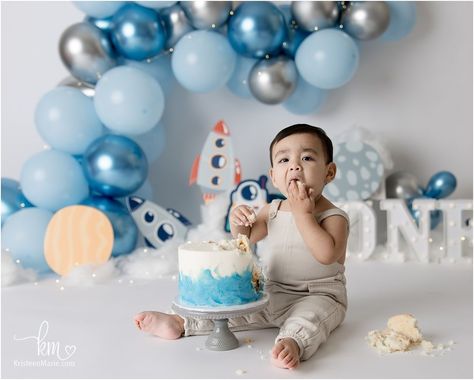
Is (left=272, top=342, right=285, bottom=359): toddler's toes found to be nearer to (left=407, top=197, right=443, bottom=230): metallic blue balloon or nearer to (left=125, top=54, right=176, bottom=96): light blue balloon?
(left=407, top=197, right=443, bottom=230): metallic blue balloon

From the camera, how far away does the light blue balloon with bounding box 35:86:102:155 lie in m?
2.75

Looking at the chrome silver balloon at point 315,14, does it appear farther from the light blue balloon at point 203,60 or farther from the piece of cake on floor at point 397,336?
the piece of cake on floor at point 397,336

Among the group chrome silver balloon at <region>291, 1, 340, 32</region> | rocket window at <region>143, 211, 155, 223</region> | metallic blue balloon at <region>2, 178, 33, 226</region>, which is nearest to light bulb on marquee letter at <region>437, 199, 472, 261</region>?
chrome silver balloon at <region>291, 1, 340, 32</region>

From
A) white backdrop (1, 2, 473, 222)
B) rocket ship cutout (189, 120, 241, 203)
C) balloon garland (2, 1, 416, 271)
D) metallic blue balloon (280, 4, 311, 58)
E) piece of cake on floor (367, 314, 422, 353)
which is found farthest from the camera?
white backdrop (1, 2, 473, 222)

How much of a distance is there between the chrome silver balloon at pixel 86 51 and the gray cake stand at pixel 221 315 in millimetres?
1514

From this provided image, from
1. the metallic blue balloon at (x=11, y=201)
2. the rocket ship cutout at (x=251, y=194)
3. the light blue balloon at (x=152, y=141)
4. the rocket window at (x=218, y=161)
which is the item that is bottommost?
the rocket ship cutout at (x=251, y=194)

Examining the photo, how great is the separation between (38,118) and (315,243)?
1.61m

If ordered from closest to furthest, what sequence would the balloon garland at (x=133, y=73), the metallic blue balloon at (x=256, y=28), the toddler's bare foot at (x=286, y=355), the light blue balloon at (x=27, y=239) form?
the toddler's bare foot at (x=286, y=355), the light blue balloon at (x=27, y=239), the balloon garland at (x=133, y=73), the metallic blue balloon at (x=256, y=28)

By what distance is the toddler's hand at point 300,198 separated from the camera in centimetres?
172

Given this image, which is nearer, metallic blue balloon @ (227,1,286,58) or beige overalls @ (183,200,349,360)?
beige overalls @ (183,200,349,360)

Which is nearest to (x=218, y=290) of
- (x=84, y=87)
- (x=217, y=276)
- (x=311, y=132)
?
(x=217, y=276)

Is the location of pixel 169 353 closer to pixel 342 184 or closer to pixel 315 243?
pixel 315 243

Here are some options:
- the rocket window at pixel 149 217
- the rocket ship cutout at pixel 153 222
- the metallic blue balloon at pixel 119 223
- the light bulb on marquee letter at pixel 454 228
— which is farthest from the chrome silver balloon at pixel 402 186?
the metallic blue balloon at pixel 119 223

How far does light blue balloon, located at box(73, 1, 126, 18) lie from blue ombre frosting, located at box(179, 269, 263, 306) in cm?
169
